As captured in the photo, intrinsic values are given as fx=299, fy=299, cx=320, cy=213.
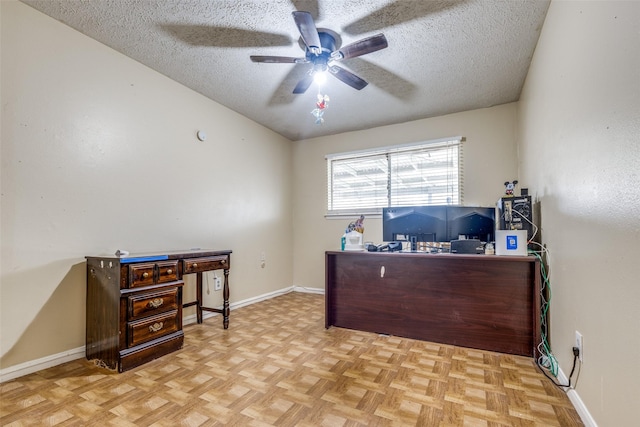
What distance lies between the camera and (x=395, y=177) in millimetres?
4117

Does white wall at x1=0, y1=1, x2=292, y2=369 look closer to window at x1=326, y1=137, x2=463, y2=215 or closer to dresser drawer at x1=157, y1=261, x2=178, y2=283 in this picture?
dresser drawer at x1=157, y1=261, x2=178, y2=283

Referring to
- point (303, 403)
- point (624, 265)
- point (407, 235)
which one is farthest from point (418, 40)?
point (303, 403)

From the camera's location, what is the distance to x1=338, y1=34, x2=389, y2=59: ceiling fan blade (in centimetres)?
194

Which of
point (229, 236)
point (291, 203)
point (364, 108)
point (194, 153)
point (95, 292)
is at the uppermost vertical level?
point (364, 108)

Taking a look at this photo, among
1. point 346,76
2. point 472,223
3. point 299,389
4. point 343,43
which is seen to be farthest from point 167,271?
point 472,223

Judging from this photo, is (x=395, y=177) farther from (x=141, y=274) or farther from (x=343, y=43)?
(x=141, y=274)

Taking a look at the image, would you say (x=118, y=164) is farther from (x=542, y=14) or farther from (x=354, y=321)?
(x=542, y=14)

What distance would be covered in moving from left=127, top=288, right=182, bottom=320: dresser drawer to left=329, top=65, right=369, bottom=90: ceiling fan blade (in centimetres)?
214

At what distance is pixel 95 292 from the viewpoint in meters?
2.17

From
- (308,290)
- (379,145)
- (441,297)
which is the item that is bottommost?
(308,290)

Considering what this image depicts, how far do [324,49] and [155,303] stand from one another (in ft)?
7.35

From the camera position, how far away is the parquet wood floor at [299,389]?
1481 millimetres

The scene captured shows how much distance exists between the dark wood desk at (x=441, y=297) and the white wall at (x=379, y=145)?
1480 mm

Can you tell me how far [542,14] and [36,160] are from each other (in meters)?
3.58
